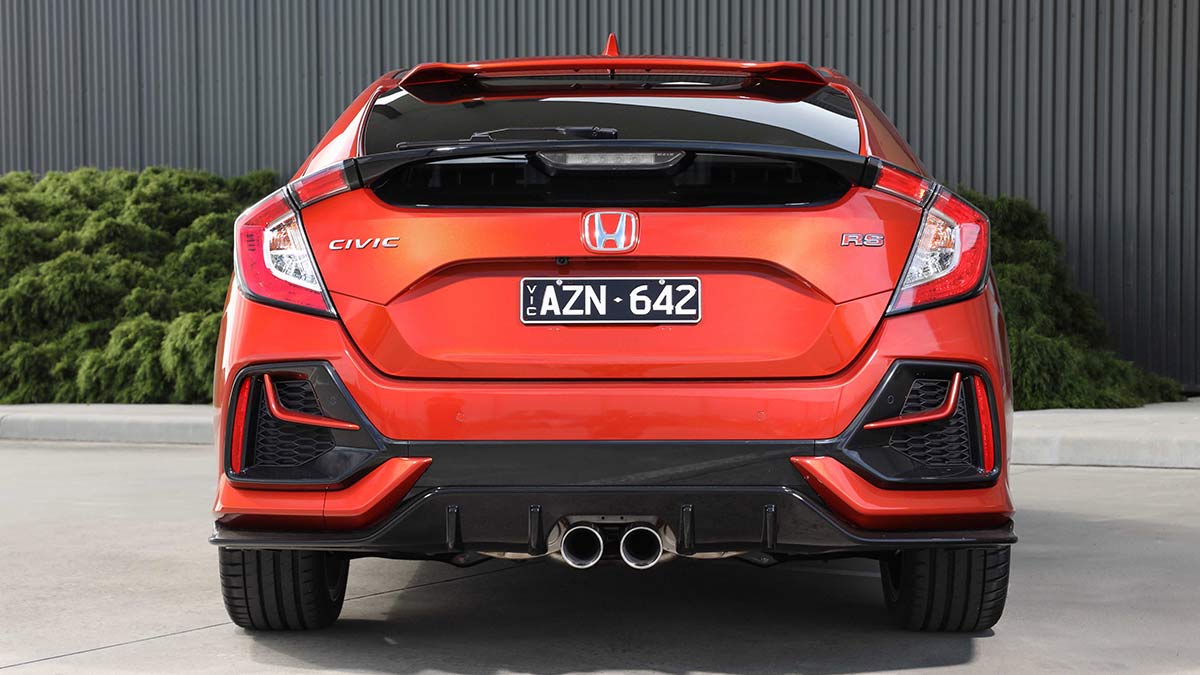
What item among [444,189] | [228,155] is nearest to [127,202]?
[228,155]

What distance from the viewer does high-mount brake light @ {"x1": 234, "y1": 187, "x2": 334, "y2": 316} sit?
12.3 feet

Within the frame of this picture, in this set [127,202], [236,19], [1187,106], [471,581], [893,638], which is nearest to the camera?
[893,638]

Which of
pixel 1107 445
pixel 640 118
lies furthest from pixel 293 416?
pixel 1107 445

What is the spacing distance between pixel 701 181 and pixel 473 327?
633mm

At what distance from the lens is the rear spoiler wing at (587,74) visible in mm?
4344

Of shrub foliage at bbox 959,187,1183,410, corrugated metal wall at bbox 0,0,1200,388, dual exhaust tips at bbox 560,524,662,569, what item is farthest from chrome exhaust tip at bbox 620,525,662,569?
corrugated metal wall at bbox 0,0,1200,388

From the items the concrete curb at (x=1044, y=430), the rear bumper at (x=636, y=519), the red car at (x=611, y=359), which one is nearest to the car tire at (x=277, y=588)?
the red car at (x=611, y=359)

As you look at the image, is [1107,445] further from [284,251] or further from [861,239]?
[284,251]

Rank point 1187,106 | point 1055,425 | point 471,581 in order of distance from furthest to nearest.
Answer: point 1187,106 < point 1055,425 < point 471,581

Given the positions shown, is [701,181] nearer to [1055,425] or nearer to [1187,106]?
[1055,425]

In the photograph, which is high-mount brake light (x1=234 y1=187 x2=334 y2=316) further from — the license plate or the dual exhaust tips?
the dual exhaust tips

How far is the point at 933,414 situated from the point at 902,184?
0.56 m

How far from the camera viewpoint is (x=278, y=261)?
3801 millimetres

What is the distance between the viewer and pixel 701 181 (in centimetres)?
379
